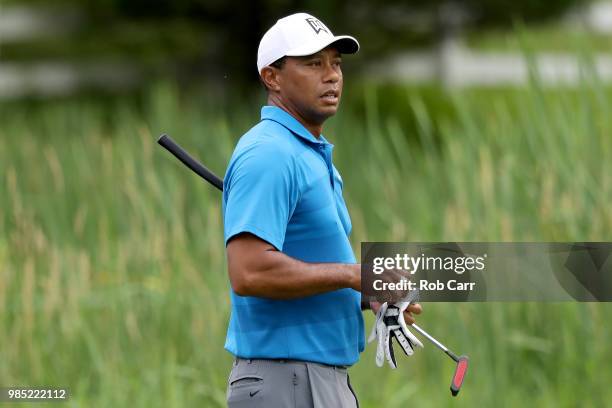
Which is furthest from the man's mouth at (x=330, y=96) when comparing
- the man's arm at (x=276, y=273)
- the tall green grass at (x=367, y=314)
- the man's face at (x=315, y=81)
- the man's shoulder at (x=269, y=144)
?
the tall green grass at (x=367, y=314)

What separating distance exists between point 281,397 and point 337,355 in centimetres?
16

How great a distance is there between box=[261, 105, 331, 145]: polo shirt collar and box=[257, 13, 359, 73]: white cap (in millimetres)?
104

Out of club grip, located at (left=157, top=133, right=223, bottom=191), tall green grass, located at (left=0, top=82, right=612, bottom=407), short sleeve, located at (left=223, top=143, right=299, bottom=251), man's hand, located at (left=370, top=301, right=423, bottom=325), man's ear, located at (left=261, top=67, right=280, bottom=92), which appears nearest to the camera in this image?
short sleeve, located at (left=223, top=143, right=299, bottom=251)

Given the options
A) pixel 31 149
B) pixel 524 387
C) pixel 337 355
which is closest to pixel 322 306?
pixel 337 355

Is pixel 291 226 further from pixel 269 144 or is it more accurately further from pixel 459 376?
pixel 459 376

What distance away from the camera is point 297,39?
8.66 feet

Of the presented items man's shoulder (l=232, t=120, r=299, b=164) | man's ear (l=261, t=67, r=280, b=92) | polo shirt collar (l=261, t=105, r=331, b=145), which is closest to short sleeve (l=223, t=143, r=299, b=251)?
Answer: man's shoulder (l=232, t=120, r=299, b=164)

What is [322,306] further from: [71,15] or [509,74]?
[509,74]

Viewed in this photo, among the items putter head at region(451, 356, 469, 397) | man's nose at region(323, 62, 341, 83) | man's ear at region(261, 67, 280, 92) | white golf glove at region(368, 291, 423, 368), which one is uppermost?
man's ear at region(261, 67, 280, 92)

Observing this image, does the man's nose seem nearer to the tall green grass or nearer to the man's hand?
the man's hand

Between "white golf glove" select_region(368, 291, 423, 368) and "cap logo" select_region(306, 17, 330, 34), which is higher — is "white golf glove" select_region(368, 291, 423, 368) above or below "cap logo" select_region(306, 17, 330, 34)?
below

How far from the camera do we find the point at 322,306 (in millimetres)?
2686

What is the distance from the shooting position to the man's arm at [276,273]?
2.49 metres

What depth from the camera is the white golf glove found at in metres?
2.57
